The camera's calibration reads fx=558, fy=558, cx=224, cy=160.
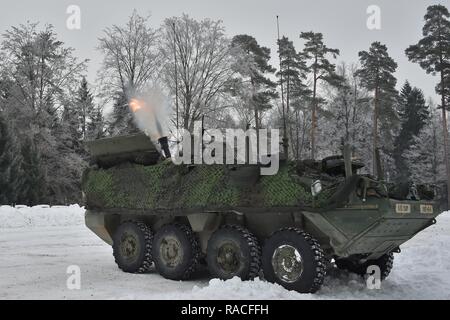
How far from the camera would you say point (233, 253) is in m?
8.45

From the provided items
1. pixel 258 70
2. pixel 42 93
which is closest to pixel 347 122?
pixel 258 70

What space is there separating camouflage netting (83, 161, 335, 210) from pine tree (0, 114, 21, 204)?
21.4 metres

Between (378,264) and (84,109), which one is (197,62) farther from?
(378,264)

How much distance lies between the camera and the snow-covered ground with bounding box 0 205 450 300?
746 cm

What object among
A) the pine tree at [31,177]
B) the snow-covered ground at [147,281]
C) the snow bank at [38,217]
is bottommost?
the snow-covered ground at [147,281]

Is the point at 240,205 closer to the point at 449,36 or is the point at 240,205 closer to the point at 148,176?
the point at 148,176

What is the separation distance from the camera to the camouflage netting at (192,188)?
7.91 meters

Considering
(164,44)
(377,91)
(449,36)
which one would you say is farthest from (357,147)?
(164,44)

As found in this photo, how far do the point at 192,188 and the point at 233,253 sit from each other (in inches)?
52.5

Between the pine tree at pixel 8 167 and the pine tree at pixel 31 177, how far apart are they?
885mm

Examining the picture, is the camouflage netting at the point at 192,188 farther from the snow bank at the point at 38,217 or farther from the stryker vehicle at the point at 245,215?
the snow bank at the point at 38,217

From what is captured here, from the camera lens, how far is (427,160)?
185 feet

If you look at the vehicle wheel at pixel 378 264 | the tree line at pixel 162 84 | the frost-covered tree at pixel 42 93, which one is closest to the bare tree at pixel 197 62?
the tree line at pixel 162 84

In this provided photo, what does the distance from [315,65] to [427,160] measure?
74.9 feet
